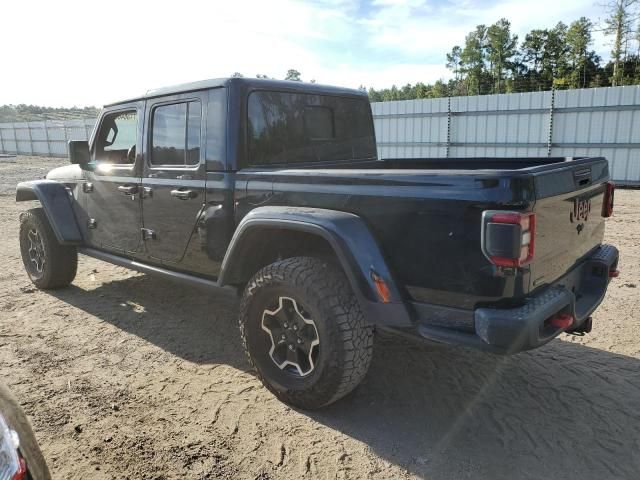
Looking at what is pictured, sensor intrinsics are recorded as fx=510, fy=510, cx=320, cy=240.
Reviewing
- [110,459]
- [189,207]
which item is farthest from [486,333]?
[189,207]

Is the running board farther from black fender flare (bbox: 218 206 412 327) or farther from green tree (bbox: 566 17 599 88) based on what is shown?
green tree (bbox: 566 17 599 88)

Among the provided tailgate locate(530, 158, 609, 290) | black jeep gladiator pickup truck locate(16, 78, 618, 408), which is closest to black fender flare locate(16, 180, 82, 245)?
black jeep gladiator pickup truck locate(16, 78, 618, 408)

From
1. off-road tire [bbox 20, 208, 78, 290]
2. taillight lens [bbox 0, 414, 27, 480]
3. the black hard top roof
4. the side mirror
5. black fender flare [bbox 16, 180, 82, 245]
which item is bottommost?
off-road tire [bbox 20, 208, 78, 290]

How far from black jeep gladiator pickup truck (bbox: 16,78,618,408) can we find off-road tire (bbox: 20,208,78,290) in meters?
0.76

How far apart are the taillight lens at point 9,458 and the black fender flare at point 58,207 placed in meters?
3.74

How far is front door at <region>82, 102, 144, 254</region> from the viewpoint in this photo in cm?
423

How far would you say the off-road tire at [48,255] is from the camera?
514 cm

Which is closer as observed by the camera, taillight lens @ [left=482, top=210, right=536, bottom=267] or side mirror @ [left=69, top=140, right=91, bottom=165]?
taillight lens @ [left=482, top=210, right=536, bottom=267]

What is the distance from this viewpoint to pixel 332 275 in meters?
2.89

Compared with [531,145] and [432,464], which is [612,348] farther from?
[531,145]

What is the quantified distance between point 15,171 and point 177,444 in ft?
78.0

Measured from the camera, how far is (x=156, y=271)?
408cm

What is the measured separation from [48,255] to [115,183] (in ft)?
4.59

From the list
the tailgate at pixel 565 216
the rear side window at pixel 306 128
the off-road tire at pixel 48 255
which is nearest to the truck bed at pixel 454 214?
the tailgate at pixel 565 216
